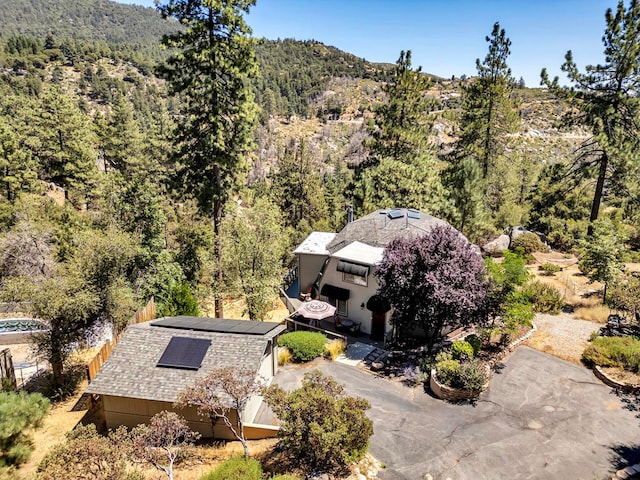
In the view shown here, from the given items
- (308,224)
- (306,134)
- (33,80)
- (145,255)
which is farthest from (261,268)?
(306,134)

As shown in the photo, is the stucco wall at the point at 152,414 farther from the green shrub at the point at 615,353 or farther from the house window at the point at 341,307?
the green shrub at the point at 615,353

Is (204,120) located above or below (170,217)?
above

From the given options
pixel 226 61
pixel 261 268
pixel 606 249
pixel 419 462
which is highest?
pixel 226 61

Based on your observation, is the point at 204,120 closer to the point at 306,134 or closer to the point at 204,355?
the point at 204,355

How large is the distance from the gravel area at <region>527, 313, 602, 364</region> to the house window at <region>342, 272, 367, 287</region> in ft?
31.0

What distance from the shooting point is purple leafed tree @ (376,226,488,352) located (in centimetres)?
1756

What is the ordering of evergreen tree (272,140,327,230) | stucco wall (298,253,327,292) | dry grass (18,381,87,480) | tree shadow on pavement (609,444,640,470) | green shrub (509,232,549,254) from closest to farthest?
tree shadow on pavement (609,444,640,470) < dry grass (18,381,87,480) < stucco wall (298,253,327,292) < green shrub (509,232,549,254) < evergreen tree (272,140,327,230)

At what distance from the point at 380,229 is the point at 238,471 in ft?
57.3

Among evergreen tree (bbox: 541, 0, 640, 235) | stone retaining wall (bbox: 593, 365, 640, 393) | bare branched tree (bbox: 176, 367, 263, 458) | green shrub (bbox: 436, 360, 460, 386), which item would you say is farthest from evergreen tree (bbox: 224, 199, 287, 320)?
evergreen tree (bbox: 541, 0, 640, 235)

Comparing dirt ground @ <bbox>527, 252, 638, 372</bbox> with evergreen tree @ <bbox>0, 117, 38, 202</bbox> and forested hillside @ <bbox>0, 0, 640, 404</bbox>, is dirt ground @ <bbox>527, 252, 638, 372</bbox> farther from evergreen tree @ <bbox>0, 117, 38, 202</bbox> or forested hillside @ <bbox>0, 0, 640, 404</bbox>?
evergreen tree @ <bbox>0, 117, 38, 202</bbox>

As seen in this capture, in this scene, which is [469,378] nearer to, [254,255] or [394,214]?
[394,214]

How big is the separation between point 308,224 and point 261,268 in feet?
83.6

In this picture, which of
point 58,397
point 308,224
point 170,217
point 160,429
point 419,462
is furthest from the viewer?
point 308,224

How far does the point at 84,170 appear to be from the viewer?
1781 inches
